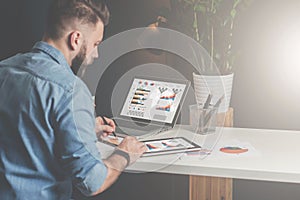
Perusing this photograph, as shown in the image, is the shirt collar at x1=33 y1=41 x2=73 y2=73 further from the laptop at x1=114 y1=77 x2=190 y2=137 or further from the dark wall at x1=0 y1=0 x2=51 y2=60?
the dark wall at x1=0 y1=0 x2=51 y2=60

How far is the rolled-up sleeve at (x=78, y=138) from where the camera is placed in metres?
1.51

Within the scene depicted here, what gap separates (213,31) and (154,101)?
400 mm

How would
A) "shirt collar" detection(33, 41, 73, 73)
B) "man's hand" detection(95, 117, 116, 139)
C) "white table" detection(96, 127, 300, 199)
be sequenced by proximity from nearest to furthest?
"shirt collar" detection(33, 41, 73, 73) → "white table" detection(96, 127, 300, 199) → "man's hand" detection(95, 117, 116, 139)

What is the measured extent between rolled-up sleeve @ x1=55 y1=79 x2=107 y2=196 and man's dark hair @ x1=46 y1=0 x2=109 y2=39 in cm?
23

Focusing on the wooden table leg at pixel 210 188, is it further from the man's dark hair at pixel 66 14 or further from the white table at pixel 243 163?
the man's dark hair at pixel 66 14

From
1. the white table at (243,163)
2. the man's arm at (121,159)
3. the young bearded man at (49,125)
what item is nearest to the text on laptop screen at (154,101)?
the white table at (243,163)

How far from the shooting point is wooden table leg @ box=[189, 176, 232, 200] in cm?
194

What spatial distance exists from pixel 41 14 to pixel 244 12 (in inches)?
36.8

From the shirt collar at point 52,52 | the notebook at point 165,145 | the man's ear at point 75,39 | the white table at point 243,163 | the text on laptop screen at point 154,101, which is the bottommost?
the white table at point 243,163

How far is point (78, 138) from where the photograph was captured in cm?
151

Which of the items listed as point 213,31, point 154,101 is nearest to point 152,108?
point 154,101

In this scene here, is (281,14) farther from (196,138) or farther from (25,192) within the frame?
(25,192)

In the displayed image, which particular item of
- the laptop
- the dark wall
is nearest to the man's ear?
the laptop

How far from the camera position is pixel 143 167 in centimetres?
187
